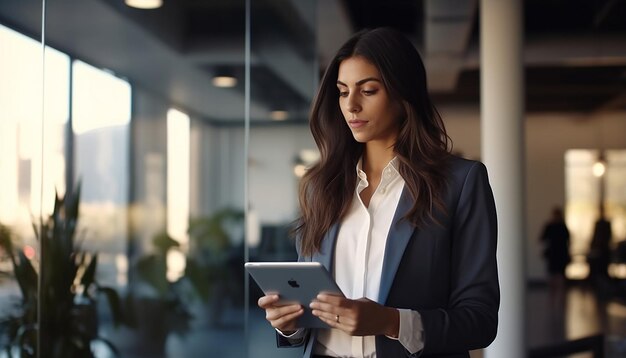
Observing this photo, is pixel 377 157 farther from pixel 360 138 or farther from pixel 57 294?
pixel 57 294

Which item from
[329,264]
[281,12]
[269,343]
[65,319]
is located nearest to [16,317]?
[65,319]

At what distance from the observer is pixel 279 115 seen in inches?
207

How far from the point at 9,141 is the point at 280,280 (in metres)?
3.28

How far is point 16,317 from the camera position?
14.7 ft

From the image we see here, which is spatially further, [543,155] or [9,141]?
[543,155]

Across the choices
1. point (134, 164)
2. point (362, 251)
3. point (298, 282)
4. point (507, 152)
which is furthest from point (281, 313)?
point (507, 152)

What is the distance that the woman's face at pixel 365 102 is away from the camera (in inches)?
69.2

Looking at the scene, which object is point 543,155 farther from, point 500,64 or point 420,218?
point 420,218

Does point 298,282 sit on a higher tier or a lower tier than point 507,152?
lower

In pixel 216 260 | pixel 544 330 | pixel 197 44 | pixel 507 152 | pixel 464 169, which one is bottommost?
pixel 544 330

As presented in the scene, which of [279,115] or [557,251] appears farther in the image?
[557,251]

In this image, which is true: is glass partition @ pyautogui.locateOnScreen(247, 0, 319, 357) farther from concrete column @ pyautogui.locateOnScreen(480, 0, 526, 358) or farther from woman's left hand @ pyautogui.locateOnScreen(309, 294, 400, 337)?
woman's left hand @ pyautogui.locateOnScreen(309, 294, 400, 337)

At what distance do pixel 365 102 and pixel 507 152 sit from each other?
170 inches

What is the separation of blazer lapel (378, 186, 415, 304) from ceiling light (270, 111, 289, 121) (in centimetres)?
349
